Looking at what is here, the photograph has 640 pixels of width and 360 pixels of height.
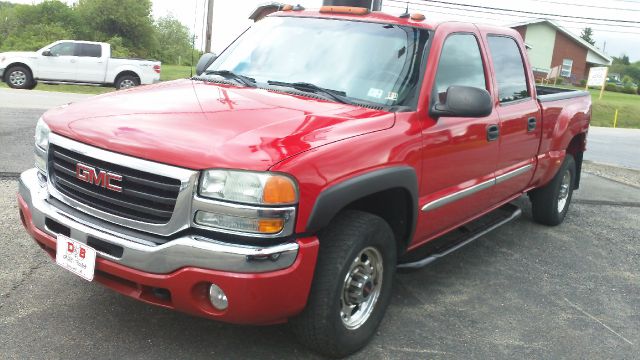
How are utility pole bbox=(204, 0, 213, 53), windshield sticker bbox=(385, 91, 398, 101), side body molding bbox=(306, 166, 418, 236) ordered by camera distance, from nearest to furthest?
side body molding bbox=(306, 166, 418, 236), windshield sticker bbox=(385, 91, 398, 101), utility pole bbox=(204, 0, 213, 53)

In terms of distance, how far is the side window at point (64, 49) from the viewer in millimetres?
19062

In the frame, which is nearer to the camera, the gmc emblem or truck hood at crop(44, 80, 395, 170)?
truck hood at crop(44, 80, 395, 170)

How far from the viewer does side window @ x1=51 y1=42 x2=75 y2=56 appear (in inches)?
Result: 750

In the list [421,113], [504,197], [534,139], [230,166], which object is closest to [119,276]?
[230,166]

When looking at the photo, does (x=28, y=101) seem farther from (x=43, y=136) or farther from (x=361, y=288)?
(x=361, y=288)

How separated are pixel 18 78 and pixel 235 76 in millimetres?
17480

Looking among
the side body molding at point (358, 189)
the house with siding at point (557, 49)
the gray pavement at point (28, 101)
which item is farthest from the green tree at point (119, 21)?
the side body molding at point (358, 189)

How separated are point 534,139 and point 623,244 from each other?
1.69 metres

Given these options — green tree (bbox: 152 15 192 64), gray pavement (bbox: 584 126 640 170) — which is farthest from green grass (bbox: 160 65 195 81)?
green tree (bbox: 152 15 192 64)

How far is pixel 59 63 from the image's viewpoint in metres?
19.0

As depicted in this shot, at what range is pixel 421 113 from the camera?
344cm

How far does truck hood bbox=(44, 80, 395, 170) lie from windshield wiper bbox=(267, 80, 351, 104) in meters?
0.10

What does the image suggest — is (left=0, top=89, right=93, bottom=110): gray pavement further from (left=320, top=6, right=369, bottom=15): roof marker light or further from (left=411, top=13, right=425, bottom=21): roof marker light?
(left=411, top=13, right=425, bottom=21): roof marker light

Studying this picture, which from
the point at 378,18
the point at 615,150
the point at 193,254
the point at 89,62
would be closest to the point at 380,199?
the point at 193,254
